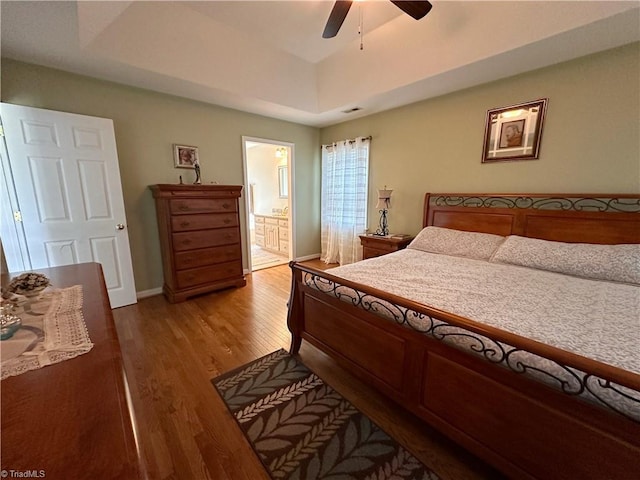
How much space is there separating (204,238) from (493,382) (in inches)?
122

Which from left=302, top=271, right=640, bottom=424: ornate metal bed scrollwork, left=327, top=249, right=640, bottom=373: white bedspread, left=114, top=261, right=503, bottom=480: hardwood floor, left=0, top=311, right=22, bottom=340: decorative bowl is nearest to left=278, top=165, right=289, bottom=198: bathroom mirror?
left=114, top=261, right=503, bottom=480: hardwood floor

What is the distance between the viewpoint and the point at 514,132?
2664 millimetres

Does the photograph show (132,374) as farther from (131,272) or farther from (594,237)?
(594,237)

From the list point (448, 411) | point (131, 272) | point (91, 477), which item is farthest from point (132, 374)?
point (448, 411)

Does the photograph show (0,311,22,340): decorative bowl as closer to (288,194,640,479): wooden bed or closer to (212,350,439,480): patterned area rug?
(212,350,439,480): patterned area rug

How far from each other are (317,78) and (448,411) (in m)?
3.90

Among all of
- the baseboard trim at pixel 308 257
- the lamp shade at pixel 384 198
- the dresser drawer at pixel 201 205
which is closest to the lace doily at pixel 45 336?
the dresser drawer at pixel 201 205

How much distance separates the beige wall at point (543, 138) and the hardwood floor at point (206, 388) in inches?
95.4

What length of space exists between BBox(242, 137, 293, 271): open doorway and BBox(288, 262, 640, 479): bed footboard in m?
3.10

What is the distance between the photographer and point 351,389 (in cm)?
179

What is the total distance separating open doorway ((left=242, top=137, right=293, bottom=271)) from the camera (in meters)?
4.77

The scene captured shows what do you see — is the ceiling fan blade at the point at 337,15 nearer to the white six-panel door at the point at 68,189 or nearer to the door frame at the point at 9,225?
the white six-panel door at the point at 68,189

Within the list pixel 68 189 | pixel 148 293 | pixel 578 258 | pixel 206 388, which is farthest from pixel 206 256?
pixel 578 258

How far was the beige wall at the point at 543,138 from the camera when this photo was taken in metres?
2.15
